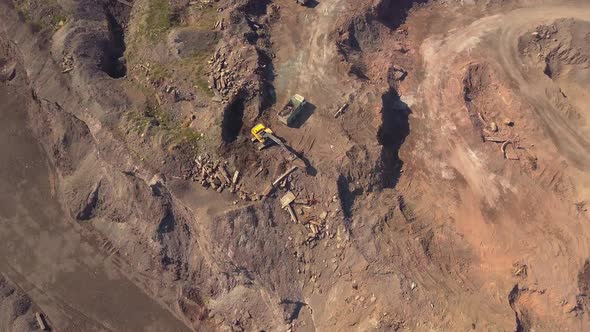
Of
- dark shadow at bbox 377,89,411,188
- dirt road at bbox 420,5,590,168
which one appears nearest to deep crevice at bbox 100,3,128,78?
dark shadow at bbox 377,89,411,188

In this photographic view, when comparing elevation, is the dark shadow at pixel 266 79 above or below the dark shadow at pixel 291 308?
above

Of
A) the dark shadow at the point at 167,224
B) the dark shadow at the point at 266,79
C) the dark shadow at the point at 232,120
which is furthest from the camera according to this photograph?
the dark shadow at the point at 266,79

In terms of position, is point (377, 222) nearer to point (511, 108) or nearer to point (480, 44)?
point (511, 108)

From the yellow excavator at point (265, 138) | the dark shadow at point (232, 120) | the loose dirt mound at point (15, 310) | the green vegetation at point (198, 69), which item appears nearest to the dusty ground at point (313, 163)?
the green vegetation at point (198, 69)

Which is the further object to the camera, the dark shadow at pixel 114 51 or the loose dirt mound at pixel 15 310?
the dark shadow at pixel 114 51

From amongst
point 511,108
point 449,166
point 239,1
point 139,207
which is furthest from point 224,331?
point 511,108

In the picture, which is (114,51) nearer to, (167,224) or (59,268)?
(167,224)

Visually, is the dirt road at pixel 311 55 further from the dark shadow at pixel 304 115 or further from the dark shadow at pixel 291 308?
the dark shadow at pixel 291 308
